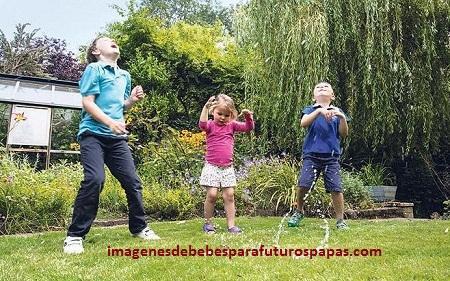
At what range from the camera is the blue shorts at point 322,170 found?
507 centimetres

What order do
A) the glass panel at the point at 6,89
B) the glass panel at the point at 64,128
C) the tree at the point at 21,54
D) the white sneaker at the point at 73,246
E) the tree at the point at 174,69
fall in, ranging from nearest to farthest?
the white sneaker at the point at 73,246
the tree at the point at 174,69
the glass panel at the point at 6,89
the glass panel at the point at 64,128
the tree at the point at 21,54

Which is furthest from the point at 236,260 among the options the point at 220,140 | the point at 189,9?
the point at 189,9

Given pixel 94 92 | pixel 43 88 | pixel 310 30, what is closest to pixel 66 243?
pixel 94 92

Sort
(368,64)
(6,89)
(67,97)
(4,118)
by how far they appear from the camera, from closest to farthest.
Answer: (368,64), (6,89), (67,97), (4,118)

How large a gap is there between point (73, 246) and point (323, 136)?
102 inches

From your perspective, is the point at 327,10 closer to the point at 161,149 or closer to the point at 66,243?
the point at 161,149

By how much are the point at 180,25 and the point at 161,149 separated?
431 centimetres

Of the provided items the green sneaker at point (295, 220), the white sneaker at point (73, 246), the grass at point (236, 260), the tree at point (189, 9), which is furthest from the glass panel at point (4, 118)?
the tree at point (189, 9)

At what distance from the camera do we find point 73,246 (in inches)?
145

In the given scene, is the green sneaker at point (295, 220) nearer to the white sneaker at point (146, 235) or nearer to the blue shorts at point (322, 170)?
the blue shorts at point (322, 170)

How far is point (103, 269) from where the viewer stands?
300cm

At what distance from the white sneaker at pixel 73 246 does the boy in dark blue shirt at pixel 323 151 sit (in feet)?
7.06

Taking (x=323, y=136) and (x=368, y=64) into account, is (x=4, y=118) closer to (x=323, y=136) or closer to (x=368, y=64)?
(x=368, y=64)

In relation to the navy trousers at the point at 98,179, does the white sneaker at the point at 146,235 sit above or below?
below
